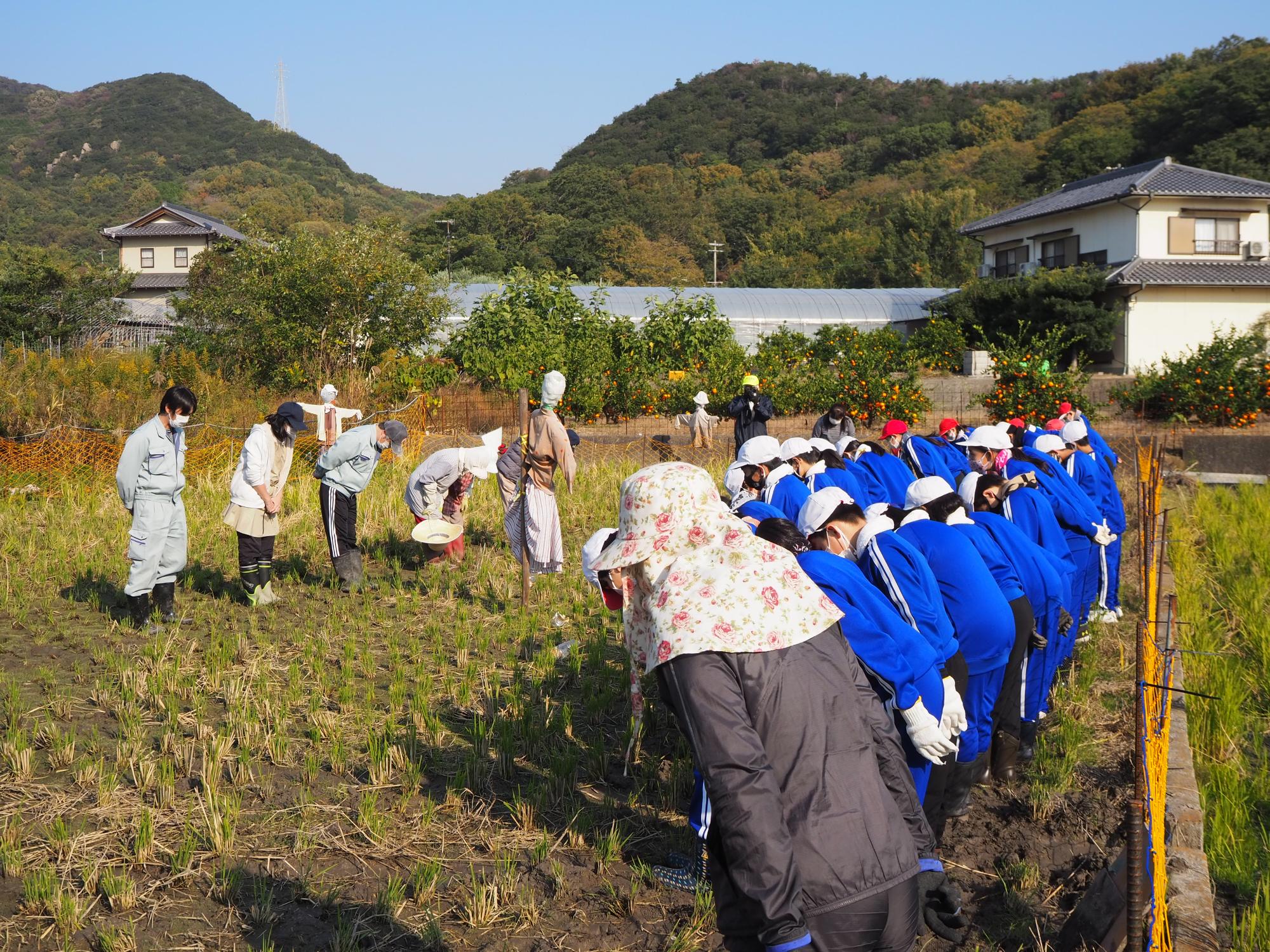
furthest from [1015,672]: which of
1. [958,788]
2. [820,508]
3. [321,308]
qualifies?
[321,308]

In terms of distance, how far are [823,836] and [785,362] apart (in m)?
22.1

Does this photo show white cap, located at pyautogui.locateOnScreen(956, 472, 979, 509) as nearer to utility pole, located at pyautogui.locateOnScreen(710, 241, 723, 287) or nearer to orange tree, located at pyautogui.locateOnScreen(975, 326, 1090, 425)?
orange tree, located at pyautogui.locateOnScreen(975, 326, 1090, 425)

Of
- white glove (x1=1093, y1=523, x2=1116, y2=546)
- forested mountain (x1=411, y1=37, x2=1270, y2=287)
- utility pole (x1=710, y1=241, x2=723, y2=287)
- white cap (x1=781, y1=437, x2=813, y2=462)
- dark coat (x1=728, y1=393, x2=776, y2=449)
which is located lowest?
white glove (x1=1093, y1=523, x2=1116, y2=546)

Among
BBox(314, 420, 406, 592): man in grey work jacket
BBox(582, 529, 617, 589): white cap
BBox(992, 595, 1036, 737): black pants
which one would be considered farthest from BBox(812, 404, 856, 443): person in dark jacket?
BBox(582, 529, 617, 589): white cap

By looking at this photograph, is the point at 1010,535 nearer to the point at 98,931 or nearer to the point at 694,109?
the point at 98,931

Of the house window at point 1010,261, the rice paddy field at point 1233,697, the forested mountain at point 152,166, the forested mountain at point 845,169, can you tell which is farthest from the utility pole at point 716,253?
the rice paddy field at point 1233,697

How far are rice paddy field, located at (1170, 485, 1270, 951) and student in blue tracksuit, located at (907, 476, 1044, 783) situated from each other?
768mm

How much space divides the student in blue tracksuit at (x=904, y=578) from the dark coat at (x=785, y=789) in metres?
1.56

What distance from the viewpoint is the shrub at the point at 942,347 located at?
30.8 meters

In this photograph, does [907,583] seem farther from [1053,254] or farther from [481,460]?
[1053,254]

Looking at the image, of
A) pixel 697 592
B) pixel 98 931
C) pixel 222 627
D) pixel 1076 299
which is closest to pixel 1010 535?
pixel 697 592

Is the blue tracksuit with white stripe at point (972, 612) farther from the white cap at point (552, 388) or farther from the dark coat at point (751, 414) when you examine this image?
the dark coat at point (751, 414)

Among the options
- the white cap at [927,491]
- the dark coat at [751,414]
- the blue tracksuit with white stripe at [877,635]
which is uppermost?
the dark coat at [751,414]

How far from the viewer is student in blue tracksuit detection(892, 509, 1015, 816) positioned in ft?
15.1
